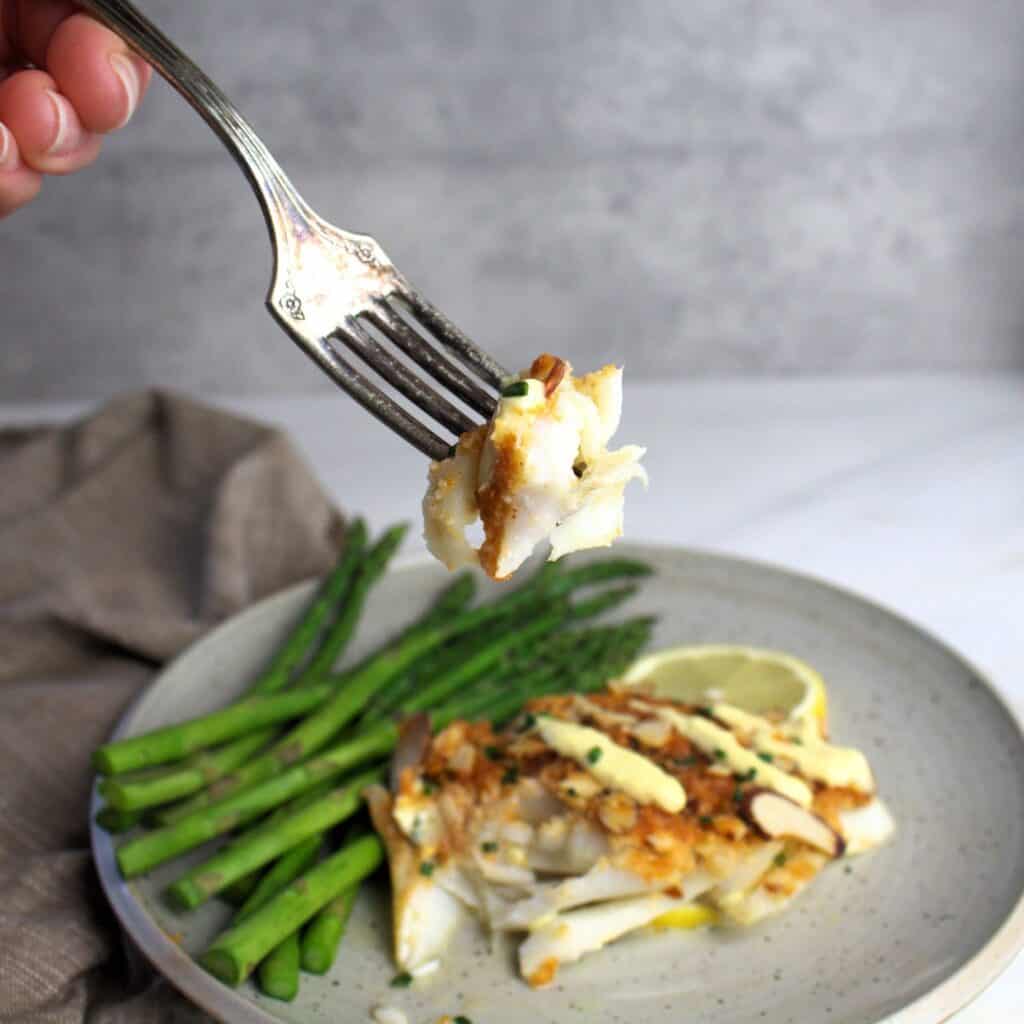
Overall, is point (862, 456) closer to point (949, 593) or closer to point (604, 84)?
point (949, 593)

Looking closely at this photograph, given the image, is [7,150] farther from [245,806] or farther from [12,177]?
[245,806]

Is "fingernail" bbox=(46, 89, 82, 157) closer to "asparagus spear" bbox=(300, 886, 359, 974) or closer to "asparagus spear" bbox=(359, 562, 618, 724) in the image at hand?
"asparagus spear" bbox=(359, 562, 618, 724)

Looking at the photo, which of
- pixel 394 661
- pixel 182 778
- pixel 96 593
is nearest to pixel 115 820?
pixel 182 778

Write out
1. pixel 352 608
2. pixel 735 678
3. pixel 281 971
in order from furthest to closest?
1. pixel 352 608
2. pixel 735 678
3. pixel 281 971

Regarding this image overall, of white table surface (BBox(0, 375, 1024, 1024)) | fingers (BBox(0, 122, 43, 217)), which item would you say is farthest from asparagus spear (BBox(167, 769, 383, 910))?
white table surface (BBox(0, 375, 1024, 1024))

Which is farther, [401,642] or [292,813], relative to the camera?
[401,642]

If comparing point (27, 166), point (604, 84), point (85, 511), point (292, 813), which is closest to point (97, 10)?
point (27, 166)

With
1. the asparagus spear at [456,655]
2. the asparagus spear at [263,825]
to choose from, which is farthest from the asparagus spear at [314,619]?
the asparagus spear at [263,825]
